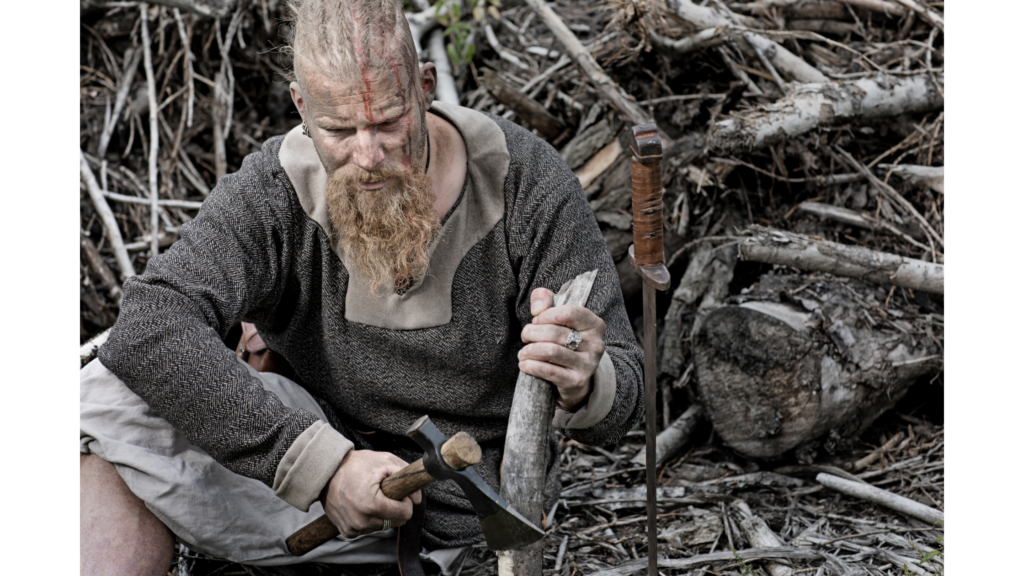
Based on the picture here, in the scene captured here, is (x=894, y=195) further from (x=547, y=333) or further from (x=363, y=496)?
(x=363, y=496)

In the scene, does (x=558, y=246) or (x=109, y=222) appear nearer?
(x=558, y=246)

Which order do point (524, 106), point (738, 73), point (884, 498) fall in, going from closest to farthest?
point (884, 498) < point (738, 73) < point (524, 106)

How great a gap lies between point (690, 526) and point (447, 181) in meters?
1.44

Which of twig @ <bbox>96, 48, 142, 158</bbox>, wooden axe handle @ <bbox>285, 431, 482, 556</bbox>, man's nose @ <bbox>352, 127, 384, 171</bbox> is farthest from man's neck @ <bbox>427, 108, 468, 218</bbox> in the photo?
twig @ <bbox>96, 48, 142, 158</bbox>

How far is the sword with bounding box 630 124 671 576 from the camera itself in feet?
6.03

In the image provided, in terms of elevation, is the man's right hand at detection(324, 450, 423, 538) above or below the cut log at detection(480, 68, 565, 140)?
below

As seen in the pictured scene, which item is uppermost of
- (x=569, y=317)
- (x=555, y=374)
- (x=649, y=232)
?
(x=649, y=232)

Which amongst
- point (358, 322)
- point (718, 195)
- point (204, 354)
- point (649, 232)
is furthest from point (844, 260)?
point (204, 354)

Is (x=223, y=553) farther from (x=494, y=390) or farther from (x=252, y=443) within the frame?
(x=494, y=390)

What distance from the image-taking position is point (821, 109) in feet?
10.7

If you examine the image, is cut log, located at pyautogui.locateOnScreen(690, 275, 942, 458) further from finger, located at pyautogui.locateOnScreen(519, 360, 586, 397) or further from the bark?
finger, located at pyautogui.locateOnScreen(519, 360, 586, 397)

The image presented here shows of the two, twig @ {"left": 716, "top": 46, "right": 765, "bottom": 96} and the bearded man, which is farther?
twig @ {"left": 716, "top": 46, "right": 765, "bottom": 96}

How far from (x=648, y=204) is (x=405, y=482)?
0.82m

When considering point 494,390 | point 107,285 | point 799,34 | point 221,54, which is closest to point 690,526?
point 494,390
